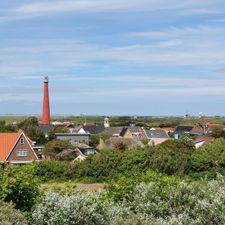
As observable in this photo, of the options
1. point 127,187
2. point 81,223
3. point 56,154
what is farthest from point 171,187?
point 56,154

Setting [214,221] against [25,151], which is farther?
[25,151]

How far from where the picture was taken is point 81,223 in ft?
41.9

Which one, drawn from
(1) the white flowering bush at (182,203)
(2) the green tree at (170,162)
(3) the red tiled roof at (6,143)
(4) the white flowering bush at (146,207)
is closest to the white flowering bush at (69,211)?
(4) the white flowering bush at (146,207)

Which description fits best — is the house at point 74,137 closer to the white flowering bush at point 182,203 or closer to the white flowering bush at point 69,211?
the white flowering bush at point 182,203

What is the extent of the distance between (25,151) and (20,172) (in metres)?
40.6

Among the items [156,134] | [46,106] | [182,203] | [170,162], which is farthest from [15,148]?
[156,134]

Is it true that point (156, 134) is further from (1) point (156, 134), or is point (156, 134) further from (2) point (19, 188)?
(2) point (19, 188)

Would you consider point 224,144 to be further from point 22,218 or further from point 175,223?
point 22,218

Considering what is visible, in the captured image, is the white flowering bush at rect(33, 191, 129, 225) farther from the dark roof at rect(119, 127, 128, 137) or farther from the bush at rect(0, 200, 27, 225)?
the dark roof at rect(119, 127, 128, 137)

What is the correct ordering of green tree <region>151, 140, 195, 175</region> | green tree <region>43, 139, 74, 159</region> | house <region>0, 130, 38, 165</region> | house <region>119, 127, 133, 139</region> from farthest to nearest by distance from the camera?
1. house <region>119, 127, 133, 139</region>
2. green tree <region>43, 139, 74, 159</region>
3. house <region>0, 130, 38, 165</region>
4. green tree <region>151, 140, 195, 175</region>

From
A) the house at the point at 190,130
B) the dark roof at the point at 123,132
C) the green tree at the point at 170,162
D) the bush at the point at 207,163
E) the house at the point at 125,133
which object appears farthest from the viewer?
the house at the point at 190,130

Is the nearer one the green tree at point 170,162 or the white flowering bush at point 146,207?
the white flowering bush at point 146,207

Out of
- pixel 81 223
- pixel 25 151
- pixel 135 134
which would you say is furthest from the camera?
pixel 135 134

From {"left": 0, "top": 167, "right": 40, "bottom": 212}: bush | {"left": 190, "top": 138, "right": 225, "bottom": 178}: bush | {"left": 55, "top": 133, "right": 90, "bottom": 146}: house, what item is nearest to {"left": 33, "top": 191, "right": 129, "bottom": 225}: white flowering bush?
{"left": 0, "top": 167, "right": 40, "bottom": 212}: bush
